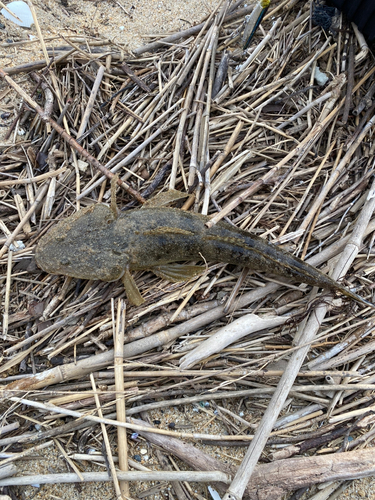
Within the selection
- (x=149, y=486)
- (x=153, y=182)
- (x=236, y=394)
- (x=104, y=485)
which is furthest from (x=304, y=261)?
(x=104, y=485)

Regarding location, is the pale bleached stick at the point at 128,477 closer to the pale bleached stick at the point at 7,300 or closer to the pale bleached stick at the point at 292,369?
the pale bleached stick at the point at 292,369

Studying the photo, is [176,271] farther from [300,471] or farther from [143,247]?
[300,471]

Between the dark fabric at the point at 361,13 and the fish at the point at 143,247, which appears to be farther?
the dark fabric at the point at 361,13

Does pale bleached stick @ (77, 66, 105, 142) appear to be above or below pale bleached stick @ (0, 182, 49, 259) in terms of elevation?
above

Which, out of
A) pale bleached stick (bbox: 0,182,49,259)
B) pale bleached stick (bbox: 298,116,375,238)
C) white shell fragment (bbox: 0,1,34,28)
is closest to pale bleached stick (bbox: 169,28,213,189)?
pale bleached stick (bbox: 0,182,49,259)

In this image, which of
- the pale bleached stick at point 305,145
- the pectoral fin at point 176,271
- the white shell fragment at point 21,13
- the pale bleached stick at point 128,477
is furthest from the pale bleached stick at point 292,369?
the white shell fragment at point 21,13

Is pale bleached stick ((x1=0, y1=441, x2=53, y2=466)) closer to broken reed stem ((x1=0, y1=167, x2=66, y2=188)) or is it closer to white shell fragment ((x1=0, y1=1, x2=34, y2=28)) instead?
broken reed stem ((x1=0, y1=167, x2=66, y2=188))

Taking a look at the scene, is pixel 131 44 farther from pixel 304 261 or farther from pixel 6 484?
pixel 6 484
